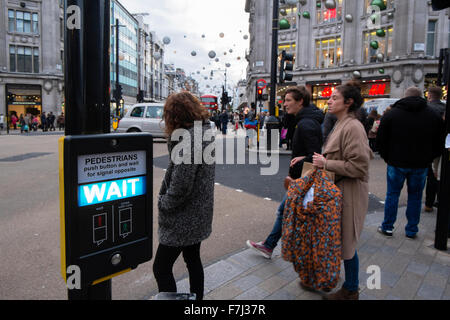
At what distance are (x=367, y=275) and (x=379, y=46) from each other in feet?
91.1

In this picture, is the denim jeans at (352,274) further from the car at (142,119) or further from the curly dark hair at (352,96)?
the car at (142,119)

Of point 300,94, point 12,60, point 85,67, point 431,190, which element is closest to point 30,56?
point 12,60

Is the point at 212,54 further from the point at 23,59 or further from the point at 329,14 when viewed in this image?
the point at 23,59

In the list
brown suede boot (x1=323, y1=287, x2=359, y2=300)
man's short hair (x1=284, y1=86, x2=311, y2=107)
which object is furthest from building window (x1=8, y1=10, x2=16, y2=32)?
brown suede boot (x1=323, y1=287, x2=359, y2=300)

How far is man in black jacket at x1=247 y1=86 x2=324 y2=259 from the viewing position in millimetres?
3225

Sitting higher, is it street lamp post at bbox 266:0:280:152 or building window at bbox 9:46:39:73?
building window at bbox 9:46:39:73

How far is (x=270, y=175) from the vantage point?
8.53m

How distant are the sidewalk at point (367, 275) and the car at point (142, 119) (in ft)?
42.6

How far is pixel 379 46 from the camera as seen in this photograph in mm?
26547

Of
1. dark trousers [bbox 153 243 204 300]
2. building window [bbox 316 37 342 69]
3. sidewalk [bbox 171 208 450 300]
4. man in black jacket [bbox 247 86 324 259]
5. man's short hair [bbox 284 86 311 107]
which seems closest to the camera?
dark trousers [bbox 153 243 204 300]

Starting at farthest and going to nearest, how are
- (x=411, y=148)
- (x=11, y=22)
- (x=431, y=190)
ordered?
1. (x=11, y=22)
2. (x=431, y=190)
3. (x=411, y=148)

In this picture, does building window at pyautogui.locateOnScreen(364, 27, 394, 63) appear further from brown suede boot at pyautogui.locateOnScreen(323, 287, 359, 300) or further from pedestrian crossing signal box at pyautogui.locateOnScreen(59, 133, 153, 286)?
pedestrian crossing signal box at pyautogui.locateOnScreen(59, 133, 153, 286)

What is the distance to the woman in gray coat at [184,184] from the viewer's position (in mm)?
2129
